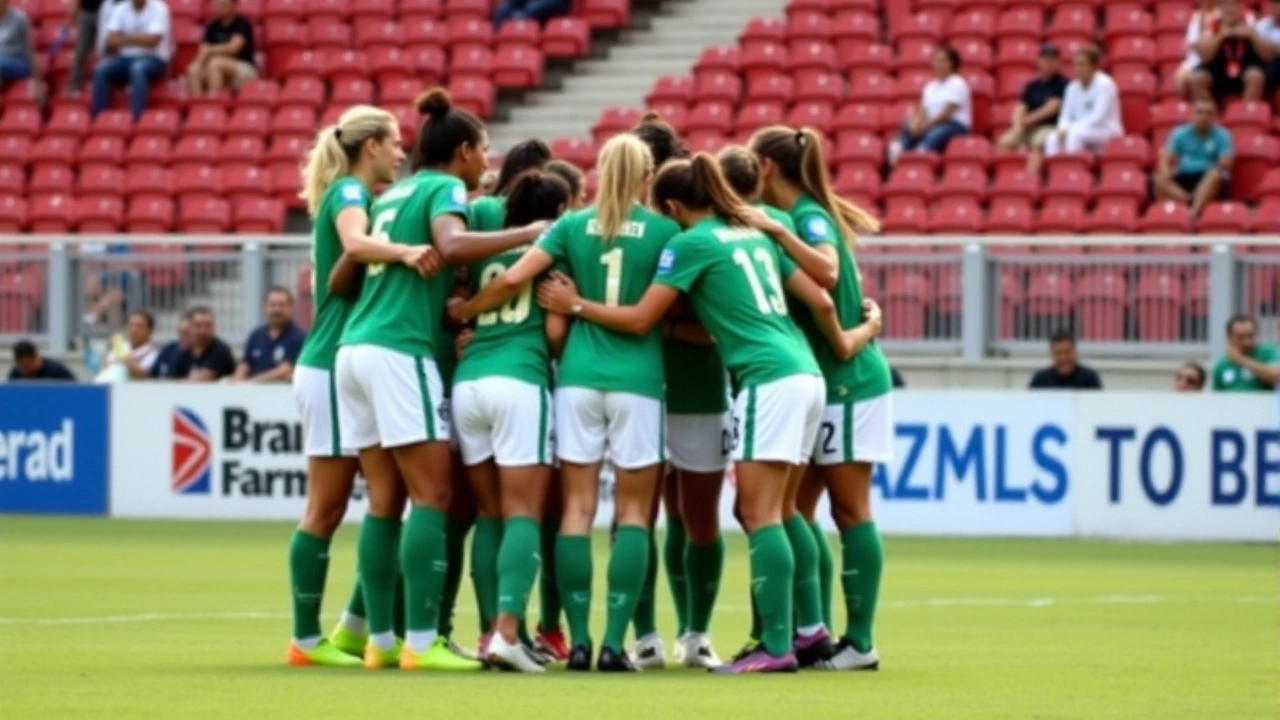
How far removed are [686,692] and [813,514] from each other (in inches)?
68.2

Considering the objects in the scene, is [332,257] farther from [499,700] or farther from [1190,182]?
[1190,182]

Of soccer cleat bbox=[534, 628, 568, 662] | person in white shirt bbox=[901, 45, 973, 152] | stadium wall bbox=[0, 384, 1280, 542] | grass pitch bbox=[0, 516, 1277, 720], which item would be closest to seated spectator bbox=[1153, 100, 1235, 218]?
person in white shirt bbox=[901, 45, 973, 152]

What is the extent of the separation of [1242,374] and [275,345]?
754cm

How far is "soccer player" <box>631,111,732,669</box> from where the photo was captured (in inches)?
420

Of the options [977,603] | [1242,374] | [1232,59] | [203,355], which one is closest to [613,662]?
[977,603]

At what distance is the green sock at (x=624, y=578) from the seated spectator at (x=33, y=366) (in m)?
13.1

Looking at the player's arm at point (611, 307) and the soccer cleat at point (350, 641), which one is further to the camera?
the soccer cleat at point (350, 641)

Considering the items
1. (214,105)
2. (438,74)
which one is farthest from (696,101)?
(214,105)

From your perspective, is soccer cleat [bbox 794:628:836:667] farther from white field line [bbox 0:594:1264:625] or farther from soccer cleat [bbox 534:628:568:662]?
white field line [bbox 0:594:1264:625]

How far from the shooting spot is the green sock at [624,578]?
33.6 feet

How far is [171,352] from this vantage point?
22.4 m

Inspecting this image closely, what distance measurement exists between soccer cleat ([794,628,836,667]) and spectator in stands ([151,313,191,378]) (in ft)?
40.5

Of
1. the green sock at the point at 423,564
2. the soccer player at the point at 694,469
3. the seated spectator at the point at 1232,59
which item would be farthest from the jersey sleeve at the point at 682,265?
the seated spectator at the point at 1232,59

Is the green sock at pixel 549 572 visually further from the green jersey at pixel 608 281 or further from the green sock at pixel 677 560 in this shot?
the green jersey at pixel 608 281
